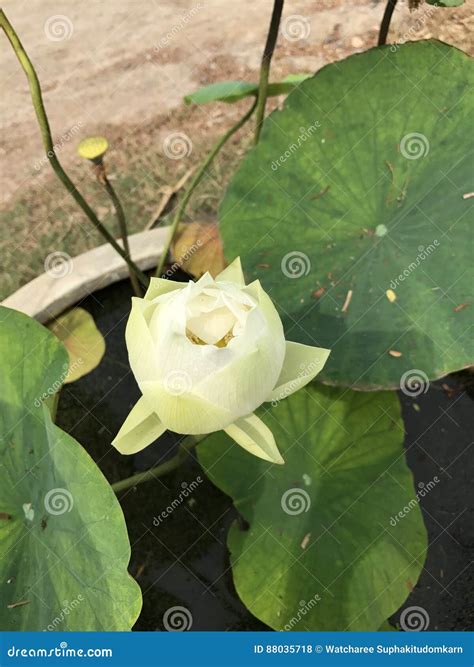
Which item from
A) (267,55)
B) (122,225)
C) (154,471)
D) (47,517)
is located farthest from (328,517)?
(267,55)

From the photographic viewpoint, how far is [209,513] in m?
1.17

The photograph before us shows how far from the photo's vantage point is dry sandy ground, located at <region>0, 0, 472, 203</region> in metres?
1.97

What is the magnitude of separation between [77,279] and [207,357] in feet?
2.54

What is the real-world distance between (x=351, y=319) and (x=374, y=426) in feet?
0.65

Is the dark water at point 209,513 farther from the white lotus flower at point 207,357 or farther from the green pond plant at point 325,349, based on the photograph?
the white lotus flower at point 207,357

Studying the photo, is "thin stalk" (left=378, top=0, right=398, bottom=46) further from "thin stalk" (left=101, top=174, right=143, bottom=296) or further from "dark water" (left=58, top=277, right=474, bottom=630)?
"dark water" (left=58, top=277, right=474, bottom=630)

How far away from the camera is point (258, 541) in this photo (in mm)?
979

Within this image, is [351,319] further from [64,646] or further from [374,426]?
[64,646]

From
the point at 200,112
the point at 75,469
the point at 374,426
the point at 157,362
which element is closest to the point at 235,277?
the point at 157,362

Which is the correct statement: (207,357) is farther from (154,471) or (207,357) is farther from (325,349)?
(154,471)

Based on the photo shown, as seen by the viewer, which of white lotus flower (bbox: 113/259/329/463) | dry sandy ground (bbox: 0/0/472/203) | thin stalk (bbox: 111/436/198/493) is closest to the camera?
white lotus flower (bbox: 113/259/329/463)

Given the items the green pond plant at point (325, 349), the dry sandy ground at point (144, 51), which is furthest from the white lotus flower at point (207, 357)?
the dry sandy ground at point (144, 51)

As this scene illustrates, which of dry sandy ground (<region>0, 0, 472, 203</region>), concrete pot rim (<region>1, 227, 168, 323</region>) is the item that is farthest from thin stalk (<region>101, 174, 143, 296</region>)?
dry sandy ground (<region>0, 0, 472, 203</region>)

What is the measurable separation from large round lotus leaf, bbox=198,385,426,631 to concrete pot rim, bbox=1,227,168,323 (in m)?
0.47
